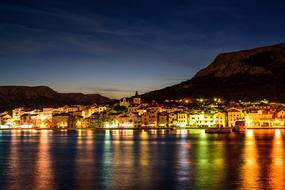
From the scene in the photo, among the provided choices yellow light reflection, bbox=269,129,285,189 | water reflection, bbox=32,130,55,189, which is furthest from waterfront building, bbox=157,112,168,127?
water reflection, bbox=32,130,55,189

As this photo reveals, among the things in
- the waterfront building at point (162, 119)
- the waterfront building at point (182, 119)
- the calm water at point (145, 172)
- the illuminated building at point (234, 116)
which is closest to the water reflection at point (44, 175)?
the calm water at point (145, 172)

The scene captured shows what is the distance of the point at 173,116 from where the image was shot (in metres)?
123

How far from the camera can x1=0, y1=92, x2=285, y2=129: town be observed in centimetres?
11538

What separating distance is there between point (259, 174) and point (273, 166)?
12.6 ft

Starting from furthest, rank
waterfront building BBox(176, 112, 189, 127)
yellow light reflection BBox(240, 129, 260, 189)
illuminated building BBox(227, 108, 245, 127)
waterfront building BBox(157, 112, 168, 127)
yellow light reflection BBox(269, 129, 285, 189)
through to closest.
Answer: waterfront building BBox(157, 112, 168, 127) → waterfront building BBox(176, 112, 189, 127) → illuminated building BBox(227, 108, 245, 127) → yellow light reflection BBox(240, 129, 260, 189) → yellow light reflection BBox(269, 129, 285, 189)

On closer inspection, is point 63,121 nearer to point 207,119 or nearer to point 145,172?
point 207,119

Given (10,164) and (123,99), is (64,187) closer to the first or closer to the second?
(10,164)

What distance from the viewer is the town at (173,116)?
115 m

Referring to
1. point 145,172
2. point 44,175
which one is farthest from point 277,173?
point 44,175

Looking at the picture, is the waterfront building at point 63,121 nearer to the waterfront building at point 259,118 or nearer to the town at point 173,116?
the town at point 173,116

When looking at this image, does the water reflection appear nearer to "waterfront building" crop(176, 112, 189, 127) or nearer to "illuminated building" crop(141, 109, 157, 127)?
"waterfront building" crop(176, 112, 189, 127)

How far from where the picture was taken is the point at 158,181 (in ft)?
73.0

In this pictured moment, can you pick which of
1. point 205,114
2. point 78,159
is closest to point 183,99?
point 205,114

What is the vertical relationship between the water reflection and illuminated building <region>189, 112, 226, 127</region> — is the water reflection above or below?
below
